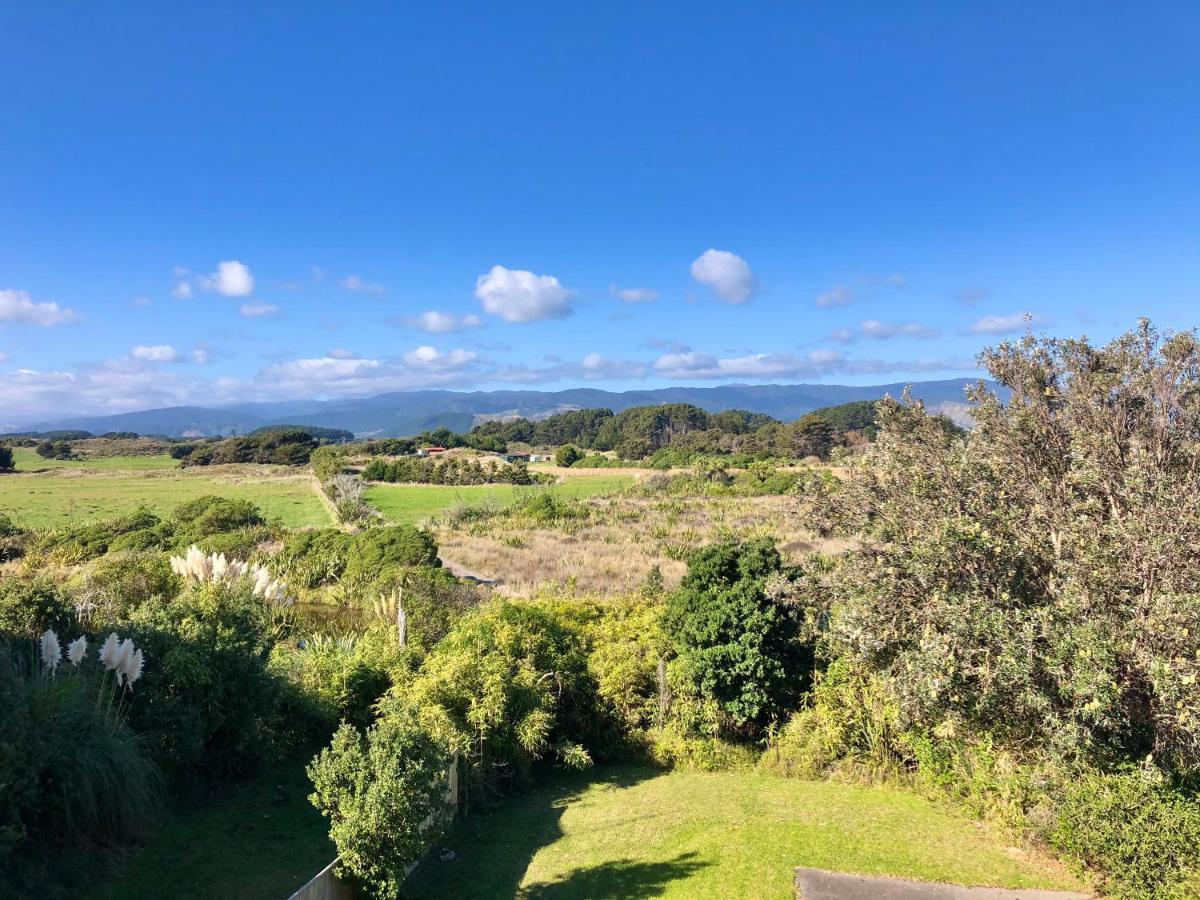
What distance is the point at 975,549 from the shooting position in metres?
6.46

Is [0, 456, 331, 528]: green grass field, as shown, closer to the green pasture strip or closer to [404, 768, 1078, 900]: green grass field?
the green pasture strip

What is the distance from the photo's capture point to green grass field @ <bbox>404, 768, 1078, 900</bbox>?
6.25m

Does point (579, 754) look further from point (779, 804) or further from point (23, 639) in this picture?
point (23, 639)

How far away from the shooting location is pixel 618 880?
20.6 ft

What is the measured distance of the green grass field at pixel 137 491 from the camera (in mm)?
35688

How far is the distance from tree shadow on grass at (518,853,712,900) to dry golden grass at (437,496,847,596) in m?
9.44

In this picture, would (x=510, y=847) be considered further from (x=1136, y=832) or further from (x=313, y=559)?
(x=313, y=559)

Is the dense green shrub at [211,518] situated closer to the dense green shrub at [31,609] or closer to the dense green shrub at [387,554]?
the dense green shrub at [387,554]

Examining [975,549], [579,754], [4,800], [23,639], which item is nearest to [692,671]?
[579,754]

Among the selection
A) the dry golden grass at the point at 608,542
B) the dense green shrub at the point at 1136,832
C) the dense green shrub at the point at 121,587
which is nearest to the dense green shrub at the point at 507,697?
the dense green shrub at the point at 121,587

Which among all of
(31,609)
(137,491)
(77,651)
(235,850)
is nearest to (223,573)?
(31,609)

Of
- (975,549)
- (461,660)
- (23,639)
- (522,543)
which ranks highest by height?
(975,549)

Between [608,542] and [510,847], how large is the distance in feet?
67.8

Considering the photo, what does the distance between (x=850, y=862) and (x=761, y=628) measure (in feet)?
10.2
